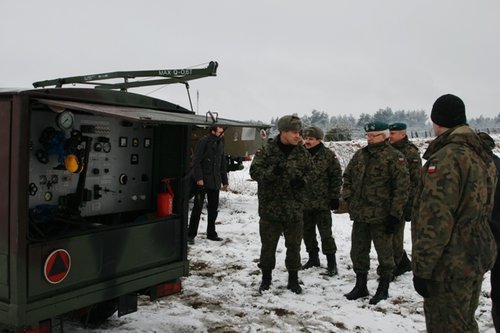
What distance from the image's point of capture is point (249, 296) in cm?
528

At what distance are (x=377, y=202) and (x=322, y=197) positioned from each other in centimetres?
123

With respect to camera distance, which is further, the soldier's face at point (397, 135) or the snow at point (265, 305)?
the soldier's face at point (397, 135)

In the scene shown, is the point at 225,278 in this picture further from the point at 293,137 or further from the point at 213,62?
the point at 213,62

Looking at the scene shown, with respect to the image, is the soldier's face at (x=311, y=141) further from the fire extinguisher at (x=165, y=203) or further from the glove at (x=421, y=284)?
the glove at (x=421, y=284)

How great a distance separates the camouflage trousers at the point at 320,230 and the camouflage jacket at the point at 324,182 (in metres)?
0.15

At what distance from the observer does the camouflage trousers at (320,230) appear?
6203mm

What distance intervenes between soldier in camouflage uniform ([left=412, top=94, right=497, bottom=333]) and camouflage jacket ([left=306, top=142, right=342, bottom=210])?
3.17m

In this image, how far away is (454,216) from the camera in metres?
2.98

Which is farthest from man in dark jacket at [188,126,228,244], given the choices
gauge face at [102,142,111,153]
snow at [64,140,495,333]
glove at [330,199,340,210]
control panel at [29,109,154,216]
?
gauge face at [102,142,111,153]

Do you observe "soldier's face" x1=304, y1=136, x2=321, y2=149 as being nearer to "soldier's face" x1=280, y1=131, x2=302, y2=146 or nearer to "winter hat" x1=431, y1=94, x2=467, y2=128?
"soldier's face" x1=280, y1=131, x2=302, y2=146

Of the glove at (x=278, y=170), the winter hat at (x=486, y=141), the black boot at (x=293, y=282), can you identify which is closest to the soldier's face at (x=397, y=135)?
the glove at (x=278, y=170)

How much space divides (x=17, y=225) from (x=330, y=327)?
293cm

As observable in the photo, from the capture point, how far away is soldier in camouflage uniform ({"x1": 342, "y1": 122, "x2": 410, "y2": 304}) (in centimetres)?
512

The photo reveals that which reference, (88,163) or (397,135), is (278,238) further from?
(88,163)
